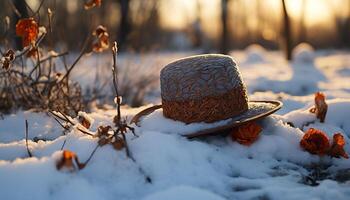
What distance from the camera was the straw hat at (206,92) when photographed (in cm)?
323

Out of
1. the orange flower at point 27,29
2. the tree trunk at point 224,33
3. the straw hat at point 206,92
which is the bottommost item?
the tree trunk at point 224,33

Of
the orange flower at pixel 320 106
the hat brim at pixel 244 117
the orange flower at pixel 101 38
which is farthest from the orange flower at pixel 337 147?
the orange flower at pixel 101 38

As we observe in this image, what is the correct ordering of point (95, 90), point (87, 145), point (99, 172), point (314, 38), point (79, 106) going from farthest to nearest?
1. point (314, 38)
2. point (95, 90)
3. point (79, 106)
4. point (87, 145)
5. point (99, 172)

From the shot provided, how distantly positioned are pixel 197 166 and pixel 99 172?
1.86 ft

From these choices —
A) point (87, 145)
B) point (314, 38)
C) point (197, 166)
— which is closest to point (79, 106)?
point (87, 145)

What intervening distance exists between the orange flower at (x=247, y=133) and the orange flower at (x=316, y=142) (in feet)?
1.04

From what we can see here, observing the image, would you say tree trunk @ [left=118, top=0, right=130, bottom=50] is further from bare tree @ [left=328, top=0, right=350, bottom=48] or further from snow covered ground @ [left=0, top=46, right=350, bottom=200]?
snow covered ground @ [left=0, top=46, right=350, bottom=200]

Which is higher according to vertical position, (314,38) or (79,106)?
(79,106)

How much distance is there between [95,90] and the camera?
5.68 m

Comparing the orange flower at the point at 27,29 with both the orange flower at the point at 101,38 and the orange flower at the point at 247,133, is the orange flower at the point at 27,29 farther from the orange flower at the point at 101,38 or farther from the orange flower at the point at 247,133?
the orange flower at the point at 247,133

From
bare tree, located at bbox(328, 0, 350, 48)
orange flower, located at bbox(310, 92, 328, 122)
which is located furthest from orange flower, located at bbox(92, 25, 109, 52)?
bare tree, located at bbox(328, 0, 350, 48)

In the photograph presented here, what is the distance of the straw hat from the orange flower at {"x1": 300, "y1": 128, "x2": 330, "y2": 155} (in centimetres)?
30

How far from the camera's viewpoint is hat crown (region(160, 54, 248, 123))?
3232mm

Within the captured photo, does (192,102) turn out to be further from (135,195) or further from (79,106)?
(79,106)
